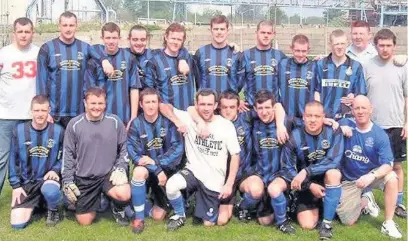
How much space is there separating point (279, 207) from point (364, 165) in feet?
2.98

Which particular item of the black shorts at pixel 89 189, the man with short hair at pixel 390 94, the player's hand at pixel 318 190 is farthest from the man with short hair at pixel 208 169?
the man with short hair at pixel 390 94

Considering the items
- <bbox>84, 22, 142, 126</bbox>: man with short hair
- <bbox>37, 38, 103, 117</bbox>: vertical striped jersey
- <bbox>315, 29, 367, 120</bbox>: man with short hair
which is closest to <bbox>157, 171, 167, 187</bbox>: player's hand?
<bbox>84, 22, 142, 126</bbox>: man with short hair

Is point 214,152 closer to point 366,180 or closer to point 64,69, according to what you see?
point 366,180

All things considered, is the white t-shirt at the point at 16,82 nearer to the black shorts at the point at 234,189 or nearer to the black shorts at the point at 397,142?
the black shorts at the point at 234,189

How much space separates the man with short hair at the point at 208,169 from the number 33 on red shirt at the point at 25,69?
1.68 metres

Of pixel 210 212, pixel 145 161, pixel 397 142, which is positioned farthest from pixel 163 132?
pixel 397 142

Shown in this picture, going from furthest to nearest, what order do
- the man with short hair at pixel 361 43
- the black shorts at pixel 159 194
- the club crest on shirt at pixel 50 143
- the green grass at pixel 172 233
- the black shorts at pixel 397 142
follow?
the man with short hair at pixel 361 43 < the black shorts at pixel 397 142 < the black shorts at pixel 159 194 < the club crest on shirt at pixel 50 143 < the green grass at pixel 172 233

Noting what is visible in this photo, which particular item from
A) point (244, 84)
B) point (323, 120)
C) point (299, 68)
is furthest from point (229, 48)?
point (323, 120)

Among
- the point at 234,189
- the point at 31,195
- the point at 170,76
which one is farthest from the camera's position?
the point at 170,76

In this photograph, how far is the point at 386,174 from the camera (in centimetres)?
461

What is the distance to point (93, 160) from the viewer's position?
480cm

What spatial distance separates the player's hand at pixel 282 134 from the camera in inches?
189

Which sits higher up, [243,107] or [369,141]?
[243,107]

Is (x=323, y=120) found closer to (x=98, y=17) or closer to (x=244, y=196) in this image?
(x=244, y=196)
